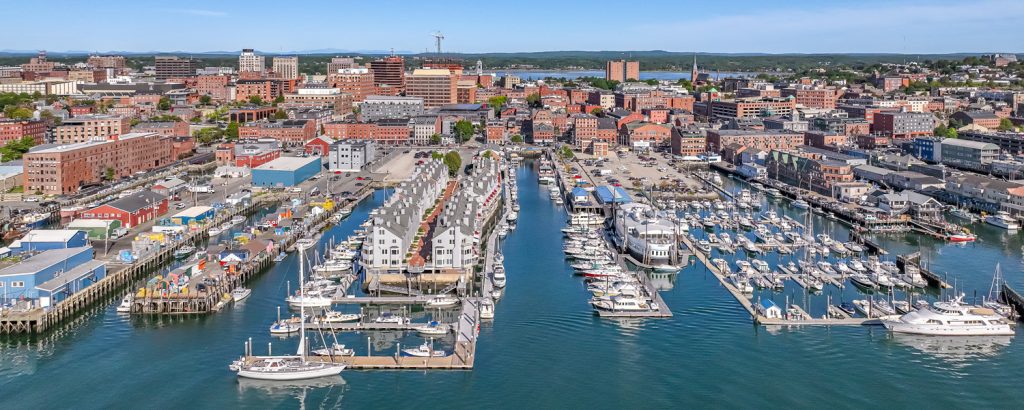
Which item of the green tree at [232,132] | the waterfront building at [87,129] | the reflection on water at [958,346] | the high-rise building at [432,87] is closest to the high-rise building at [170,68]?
the high-rise building at [432,87]

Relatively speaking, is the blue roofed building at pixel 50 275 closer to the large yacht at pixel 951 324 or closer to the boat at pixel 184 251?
the boat at pixel 184 251

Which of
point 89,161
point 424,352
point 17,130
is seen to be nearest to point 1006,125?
point 89,161

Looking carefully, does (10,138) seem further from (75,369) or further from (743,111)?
(743,111)

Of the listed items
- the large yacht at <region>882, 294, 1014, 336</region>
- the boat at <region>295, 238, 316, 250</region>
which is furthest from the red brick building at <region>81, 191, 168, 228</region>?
the large yacht at <region>882, 294, 1014, 336</region>

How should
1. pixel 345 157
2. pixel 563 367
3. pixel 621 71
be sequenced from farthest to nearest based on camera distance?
1. pixel 621 71
2. pixel 345 157
3. pixel 563 367

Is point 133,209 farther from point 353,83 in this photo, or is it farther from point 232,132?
point 353,83

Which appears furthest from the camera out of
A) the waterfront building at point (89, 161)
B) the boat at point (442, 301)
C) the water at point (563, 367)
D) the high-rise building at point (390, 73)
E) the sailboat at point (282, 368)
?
the high-rise building at point (390, 73)

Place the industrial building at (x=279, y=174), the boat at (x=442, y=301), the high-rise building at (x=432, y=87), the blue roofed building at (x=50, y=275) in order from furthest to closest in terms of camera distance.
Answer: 1. the high-rise building at (x=432, y=87)
2. the industrial building at (x=279, y=174)
3. the boat at (x=442, y=301)
4. the blue roofed building at (x=50, y=275)

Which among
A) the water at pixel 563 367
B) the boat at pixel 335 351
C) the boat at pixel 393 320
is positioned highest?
the boat at pixel 393 320
